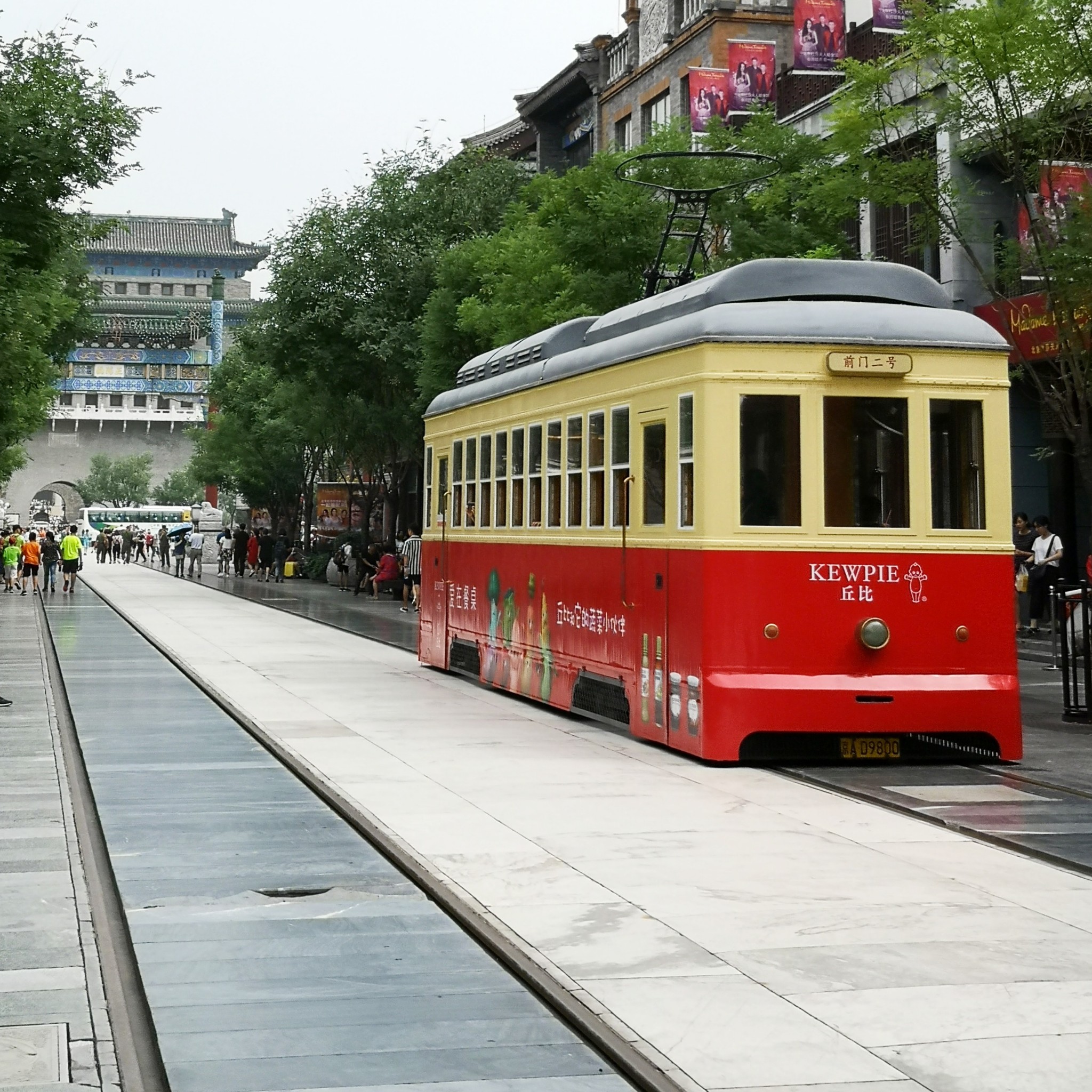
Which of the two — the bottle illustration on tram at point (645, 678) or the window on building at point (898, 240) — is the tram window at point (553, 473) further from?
the window on building at point (898, 240)

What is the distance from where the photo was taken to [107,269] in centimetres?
14288

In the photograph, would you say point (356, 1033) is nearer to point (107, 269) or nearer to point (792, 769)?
point (792, 769)

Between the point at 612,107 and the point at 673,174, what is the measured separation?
68.3 feet

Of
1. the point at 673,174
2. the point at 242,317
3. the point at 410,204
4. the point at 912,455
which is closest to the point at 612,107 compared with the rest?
the point at 410,204

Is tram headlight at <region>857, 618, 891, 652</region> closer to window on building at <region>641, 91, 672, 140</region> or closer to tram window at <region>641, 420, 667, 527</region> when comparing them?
tram window at <region>641, 420, 667, 527</region>

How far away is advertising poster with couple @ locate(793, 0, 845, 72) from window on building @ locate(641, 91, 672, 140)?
311 inches

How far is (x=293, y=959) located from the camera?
22.9 feet

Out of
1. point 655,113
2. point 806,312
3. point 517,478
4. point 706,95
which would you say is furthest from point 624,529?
point 655,113

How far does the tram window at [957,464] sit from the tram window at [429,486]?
9.20 m

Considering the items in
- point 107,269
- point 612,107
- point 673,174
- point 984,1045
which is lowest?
point 984,1045

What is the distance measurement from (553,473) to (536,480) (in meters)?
0.58

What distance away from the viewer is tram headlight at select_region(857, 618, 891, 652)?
12.5m

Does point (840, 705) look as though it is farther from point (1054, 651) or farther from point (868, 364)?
point (1054, 651)

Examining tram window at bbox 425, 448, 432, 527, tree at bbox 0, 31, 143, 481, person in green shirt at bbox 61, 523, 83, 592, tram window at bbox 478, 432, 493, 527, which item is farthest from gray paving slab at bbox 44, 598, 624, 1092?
person in green shirt at bbox 61, 523, 83, 592
